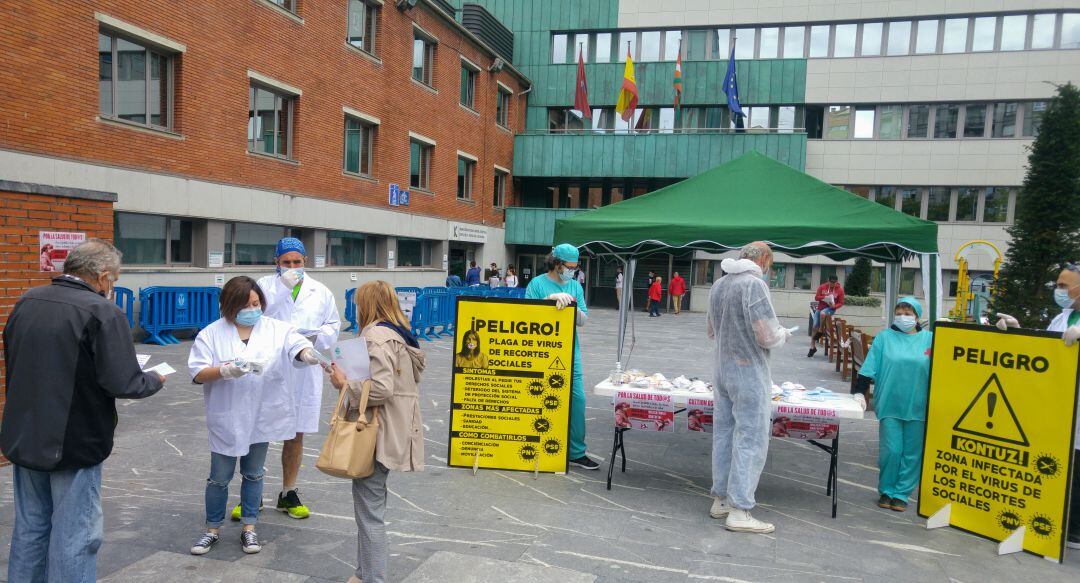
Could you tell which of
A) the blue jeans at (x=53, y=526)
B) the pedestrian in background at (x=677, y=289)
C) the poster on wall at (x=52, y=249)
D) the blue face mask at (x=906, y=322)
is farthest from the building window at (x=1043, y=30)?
the blue jeans at (x=53, y=526)

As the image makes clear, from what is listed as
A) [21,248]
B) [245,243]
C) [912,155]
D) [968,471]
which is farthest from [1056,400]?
[912,155]

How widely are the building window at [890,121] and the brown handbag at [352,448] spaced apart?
94.4ft

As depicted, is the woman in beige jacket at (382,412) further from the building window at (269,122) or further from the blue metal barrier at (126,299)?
the building window at (269,122)

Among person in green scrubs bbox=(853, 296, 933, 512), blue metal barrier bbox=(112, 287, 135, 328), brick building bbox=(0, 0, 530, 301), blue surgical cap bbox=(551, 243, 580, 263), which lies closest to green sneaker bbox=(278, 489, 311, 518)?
blue surgical cap bbox=(551, 243, 580, 263)

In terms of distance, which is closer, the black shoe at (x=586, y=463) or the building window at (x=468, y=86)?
the black shoe at (x=586, y=463)

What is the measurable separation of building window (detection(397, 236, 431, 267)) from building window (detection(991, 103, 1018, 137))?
2231cm

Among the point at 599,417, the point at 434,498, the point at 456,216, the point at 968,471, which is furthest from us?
the point at 456,216

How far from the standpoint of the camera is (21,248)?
5.57 m

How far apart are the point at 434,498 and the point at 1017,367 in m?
4.35

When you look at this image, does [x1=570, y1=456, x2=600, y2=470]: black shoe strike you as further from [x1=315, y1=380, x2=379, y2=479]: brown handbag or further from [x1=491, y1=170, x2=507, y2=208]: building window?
[x1=491, y1=170, x2=507, y2=208]: building window

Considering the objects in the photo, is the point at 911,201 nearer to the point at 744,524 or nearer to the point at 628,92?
the point at 628,92

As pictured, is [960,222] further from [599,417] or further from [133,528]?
[133,528]

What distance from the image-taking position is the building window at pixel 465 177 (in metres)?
26.4

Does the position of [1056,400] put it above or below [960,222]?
below
